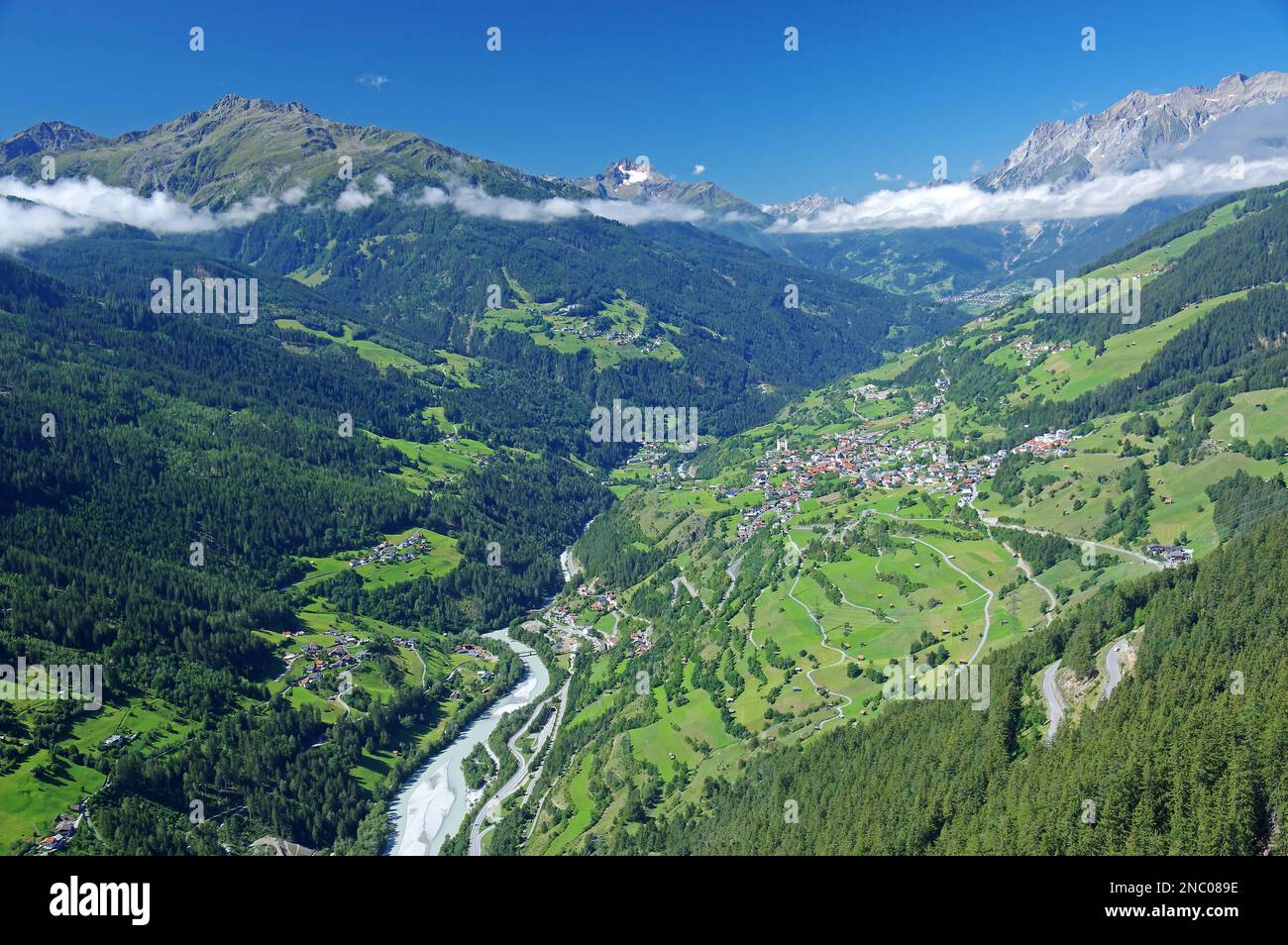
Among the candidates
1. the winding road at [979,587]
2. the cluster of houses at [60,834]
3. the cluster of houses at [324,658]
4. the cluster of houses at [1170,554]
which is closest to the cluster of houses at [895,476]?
the winding road at [979,587]

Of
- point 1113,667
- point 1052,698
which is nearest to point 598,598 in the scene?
point 1052,698


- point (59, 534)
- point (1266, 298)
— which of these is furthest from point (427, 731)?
point (1266, 298)

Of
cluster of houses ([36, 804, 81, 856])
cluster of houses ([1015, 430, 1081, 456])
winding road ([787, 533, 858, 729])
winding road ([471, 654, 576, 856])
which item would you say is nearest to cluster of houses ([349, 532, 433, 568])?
winding road ([471, 654, 576, 856])

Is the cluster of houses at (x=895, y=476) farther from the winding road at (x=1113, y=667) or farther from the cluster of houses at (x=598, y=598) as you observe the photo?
Answer: the winding road at (x=1113, y=667)

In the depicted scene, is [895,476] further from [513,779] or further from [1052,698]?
[1052,698]

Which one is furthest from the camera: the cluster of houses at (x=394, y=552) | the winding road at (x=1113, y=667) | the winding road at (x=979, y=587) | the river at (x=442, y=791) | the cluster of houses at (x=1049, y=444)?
the cluster of houses at (x=394, y=552)
